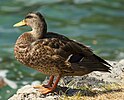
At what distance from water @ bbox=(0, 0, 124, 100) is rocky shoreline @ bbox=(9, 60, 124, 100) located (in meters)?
3.99

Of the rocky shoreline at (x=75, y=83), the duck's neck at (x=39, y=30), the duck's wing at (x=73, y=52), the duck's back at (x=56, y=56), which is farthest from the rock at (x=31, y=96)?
the duck's neck at (x=39, y=30)

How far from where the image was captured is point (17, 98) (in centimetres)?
596

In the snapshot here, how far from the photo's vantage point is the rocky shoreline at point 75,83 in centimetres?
594

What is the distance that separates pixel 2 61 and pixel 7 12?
3801 mm

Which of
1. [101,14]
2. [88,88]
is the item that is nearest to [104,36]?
[101,14]

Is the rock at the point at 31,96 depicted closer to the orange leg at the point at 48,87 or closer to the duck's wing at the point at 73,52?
the orange leg at the point at 48,87

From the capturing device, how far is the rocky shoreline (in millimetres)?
5941

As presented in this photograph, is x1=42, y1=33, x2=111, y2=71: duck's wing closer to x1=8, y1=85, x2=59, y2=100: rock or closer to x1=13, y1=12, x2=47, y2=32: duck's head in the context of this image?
x1=13, y1=12, x2=47, y2=32: duck's head

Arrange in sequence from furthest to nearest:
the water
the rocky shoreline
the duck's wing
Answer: the water, the rocky shoreline, the duck's wing

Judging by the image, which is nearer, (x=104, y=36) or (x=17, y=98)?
(x=17, y=98)

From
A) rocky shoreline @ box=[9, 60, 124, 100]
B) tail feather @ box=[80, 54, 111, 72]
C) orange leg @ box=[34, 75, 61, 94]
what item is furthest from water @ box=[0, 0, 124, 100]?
tail feather @ box=[80, 54, 111, 72]

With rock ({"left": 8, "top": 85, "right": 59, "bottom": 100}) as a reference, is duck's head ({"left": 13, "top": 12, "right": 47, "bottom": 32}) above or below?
above

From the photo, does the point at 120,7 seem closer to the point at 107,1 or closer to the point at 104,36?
the point at 107,1

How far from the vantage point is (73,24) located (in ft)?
47.4
